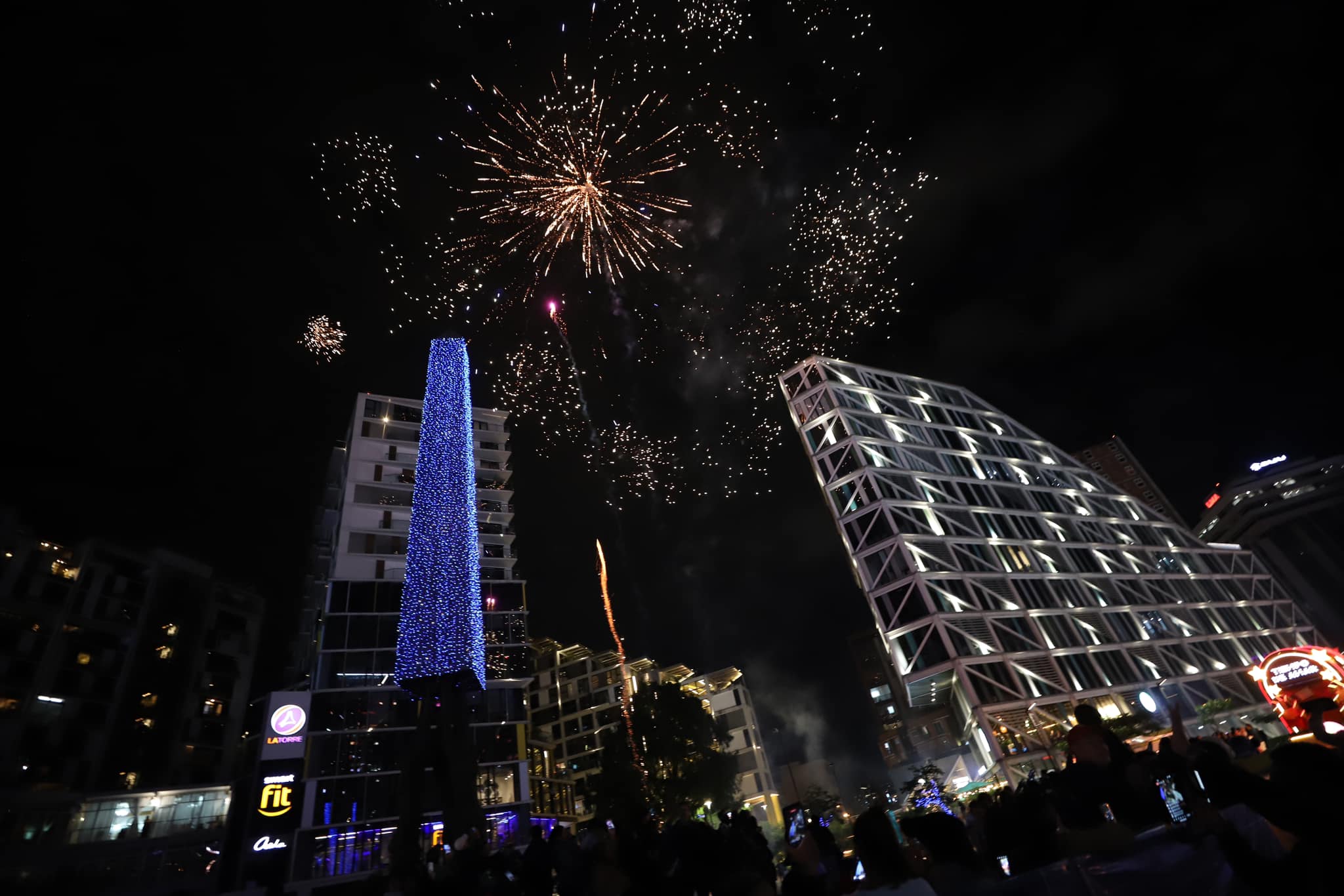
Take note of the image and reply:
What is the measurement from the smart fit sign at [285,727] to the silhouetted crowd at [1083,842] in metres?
35.7

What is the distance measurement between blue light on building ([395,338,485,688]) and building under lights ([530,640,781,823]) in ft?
144

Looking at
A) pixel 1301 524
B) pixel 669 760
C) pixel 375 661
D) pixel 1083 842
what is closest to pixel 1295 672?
pixel 1083 842

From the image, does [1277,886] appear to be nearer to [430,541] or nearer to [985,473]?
[430,541]

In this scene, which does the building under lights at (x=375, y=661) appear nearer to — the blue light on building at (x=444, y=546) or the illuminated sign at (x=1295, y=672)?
the blue light on building at (x=444, y=546)

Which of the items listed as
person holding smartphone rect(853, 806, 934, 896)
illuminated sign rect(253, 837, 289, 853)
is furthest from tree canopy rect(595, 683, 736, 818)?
person holding smartphone rect(853, 806, 934, 896)

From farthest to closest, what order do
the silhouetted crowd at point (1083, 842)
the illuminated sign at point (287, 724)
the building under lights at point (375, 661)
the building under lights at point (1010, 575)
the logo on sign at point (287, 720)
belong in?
the building under lights at point (1010, 575) → the building under lights at point (375, 661) → the logo on sign at point (287, 720) → the illuminated sign at point (287, 724) → the silhouetted crowd at point (1083, 842)

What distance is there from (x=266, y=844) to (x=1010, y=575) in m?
51.9

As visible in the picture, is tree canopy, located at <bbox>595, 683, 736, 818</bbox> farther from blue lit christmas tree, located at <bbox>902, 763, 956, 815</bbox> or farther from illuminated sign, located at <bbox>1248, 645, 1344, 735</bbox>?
illuminated sign, located at <bbox>1248, 645, 1344, 735</bbox>

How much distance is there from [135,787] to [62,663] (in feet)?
32.7

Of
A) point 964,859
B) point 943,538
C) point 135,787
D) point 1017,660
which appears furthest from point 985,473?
point 135,787

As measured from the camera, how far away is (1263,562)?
74.6 meters

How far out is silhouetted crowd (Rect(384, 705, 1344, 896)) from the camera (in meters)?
3.09

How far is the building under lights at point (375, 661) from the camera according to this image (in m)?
35.8

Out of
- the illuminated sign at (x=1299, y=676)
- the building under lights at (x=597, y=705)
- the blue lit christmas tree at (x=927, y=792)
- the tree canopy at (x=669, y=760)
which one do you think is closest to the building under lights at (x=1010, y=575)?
the blue lit christmas tree at (x=927, y=792)
